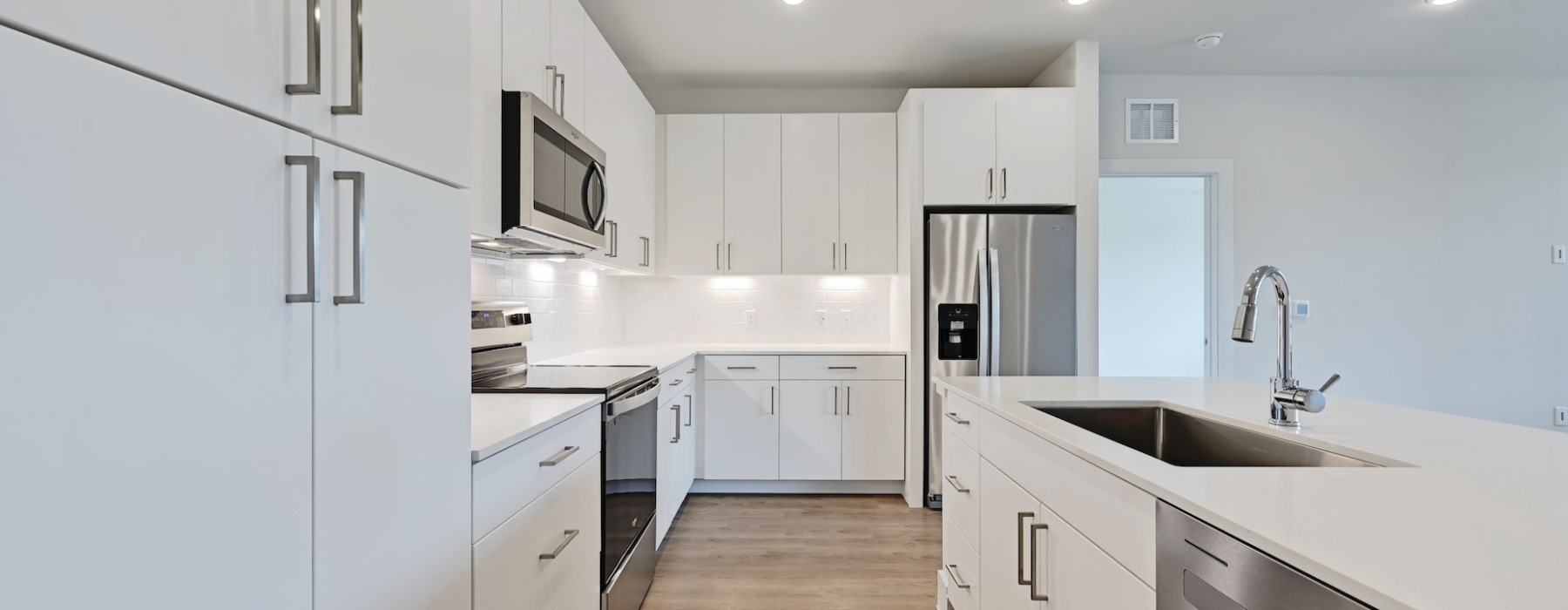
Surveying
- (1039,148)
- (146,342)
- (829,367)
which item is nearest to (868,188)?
(1039,148)

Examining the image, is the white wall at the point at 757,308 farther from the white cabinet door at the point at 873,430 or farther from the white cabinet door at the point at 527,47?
the white cabinet door at the point at 527,47

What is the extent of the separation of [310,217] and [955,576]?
1.92 metres

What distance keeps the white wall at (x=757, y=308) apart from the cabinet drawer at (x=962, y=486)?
1899 mm

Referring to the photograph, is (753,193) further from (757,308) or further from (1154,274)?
(1154,274)

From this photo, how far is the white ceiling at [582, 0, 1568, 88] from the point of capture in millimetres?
2912

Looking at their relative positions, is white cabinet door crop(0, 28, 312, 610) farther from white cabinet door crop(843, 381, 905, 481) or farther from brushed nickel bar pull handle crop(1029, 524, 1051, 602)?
white cabinet door crop(843, 381, 905, 481)

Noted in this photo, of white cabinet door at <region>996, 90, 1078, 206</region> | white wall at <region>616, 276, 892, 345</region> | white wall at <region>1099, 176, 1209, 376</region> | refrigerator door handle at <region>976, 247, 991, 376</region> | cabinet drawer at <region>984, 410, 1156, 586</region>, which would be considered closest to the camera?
cabinet drawer at <region>984, 410, 1156, 586</region>

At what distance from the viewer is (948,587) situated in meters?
2.08

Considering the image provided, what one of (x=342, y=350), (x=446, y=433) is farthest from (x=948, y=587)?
(x=342, y=350)

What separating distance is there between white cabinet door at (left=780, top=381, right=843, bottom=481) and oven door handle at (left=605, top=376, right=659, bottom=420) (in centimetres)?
115

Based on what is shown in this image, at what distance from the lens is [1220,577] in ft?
2.47

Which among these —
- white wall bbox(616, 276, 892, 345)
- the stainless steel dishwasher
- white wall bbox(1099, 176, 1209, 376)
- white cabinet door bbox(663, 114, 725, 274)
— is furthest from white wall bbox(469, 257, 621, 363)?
white wall bbox(1099, 176, 1209, 376)

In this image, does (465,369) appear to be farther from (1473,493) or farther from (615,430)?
(1473,493)

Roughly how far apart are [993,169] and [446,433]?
3.00 meters
